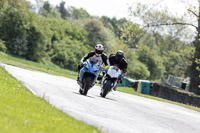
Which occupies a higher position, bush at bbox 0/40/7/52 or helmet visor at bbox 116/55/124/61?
helmet visor at bbox 116/55/124/61

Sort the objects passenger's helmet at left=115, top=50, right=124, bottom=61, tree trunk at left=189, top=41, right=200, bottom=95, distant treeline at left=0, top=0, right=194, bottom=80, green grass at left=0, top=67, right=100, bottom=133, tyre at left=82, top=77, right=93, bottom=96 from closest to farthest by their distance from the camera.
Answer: green grass at left=0, top=67, right=100, bottom=133
tyre at left=82, top=77, right=93, bottom=96
passenger's helmet at left=115, top=50, right=124, bottom=61
tree trunk at left=189, top=41, right=200, bottom=95
distant treeline at left=0, top=0, right=194, bottom=80

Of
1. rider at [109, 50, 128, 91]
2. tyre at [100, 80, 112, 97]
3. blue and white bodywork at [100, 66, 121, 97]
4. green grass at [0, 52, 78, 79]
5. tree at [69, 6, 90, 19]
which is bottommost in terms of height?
green grass at [0, 52, 78, 79]

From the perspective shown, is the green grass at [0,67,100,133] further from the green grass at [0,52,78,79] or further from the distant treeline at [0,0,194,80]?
the distant treeline at [0,0,194,80]

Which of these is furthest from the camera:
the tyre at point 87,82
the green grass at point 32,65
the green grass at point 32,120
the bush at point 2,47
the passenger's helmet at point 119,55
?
the bush at point 2,47

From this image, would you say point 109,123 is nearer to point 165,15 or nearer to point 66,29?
point 165,15

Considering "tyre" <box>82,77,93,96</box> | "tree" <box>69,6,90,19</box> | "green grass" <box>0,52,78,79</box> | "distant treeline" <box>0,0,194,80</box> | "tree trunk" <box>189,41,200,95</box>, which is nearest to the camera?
"tyre" <box>82,77,93,96</box>

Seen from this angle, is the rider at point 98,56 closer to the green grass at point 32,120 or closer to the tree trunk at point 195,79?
the green grass at point 32,120

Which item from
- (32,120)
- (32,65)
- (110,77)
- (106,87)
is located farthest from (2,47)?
(32,120)

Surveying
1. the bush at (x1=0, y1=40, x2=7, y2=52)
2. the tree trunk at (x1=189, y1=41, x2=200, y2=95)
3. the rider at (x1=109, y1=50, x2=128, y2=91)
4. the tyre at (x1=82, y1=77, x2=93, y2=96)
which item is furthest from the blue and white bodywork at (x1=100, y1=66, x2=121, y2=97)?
the bush at (x1=0, y1=40, x2=7, y2=52)

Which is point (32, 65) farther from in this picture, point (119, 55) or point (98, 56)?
point (98, 56)

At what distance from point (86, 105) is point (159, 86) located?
74.0 feet

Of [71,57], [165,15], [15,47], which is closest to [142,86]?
[165,15]

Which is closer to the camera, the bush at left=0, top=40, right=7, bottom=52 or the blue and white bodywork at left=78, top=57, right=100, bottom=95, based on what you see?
the blue and white bodywork at left=78, top=57, right=100, bottom=95

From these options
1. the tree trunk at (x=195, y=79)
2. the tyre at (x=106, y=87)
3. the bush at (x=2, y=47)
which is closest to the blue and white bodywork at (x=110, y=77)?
the tyre at (x=106, y=87)
